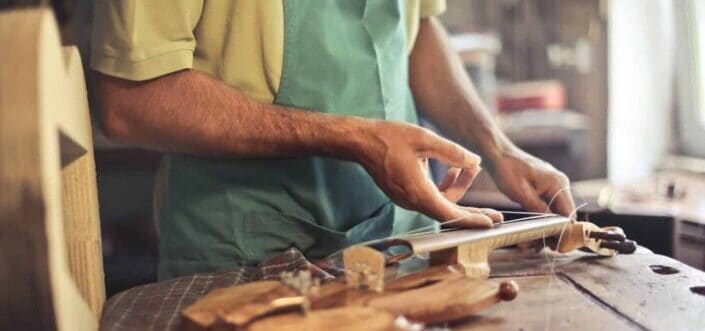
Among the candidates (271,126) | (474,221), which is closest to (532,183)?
(474,221)

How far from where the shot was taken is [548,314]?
70 centimetres

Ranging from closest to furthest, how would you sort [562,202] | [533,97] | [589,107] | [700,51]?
1. [562,202]
2. [700,51]
3. [589,107]
4. [533,97]

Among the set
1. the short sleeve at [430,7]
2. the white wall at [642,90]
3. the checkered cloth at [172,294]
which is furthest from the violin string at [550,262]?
the white wall at [642,90]

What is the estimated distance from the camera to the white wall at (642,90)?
1821mm

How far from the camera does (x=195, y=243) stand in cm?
88

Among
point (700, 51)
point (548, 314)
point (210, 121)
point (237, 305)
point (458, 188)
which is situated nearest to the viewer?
point (237, 305)

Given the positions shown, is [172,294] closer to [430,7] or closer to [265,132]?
[265,132]

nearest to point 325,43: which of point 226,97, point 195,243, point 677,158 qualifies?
point 226,97

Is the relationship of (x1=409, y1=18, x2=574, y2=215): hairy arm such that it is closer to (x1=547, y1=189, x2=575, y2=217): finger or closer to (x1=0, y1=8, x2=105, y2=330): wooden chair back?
(x1=547, y1=189, x2=575, y2=217): finger

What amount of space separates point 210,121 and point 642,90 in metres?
1.36

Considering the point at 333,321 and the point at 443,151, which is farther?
the point at 443,151

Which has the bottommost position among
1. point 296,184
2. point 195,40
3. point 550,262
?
point 550,262

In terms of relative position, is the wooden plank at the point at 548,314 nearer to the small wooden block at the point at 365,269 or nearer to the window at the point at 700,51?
the small wooden block at the point at 365,269

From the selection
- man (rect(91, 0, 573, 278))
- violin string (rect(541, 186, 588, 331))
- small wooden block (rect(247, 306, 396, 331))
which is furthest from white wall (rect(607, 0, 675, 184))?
small wooden block (rect(247, 306, 396, 331))
